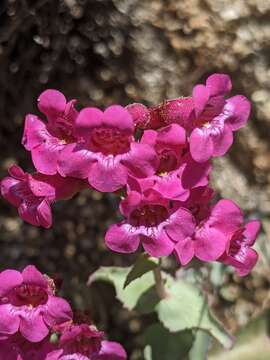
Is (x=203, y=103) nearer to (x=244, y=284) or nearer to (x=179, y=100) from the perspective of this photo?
(x=179, y=100)

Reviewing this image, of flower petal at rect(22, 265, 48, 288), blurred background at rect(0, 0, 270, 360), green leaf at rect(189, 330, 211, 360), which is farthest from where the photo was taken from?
blurred background at rect(0, 0, 270, 360)

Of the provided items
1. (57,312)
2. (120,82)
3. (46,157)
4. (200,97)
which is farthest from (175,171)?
(120,82)

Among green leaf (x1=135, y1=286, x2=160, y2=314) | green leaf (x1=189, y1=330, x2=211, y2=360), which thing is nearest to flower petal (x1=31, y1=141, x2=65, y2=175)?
green leaf (x1=135, y1=286, x2=160, y2=314)

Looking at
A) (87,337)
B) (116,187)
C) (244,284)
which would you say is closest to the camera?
(116,187)

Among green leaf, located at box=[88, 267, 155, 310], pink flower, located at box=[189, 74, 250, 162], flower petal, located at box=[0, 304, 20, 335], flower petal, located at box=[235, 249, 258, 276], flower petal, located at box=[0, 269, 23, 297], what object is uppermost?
pink flower, located at box=[189, 74, 250, 162]

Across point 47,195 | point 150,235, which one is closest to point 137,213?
point 150,235

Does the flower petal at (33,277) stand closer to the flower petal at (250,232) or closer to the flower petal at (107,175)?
the flower petal at (107,175)

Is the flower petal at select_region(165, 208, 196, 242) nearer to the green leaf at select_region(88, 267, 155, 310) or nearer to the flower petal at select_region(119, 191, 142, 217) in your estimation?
the flower petal at select_region(119, 191, 142, 217)
